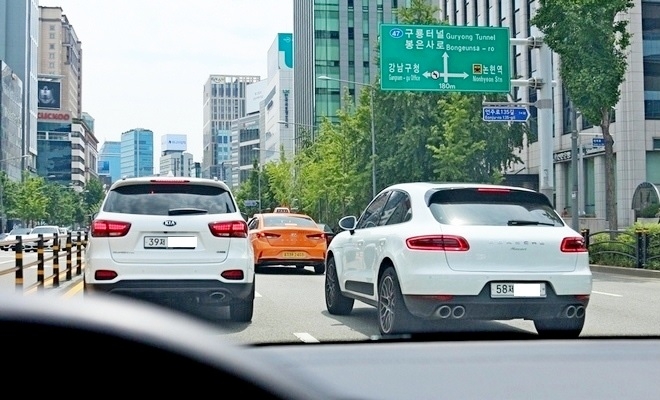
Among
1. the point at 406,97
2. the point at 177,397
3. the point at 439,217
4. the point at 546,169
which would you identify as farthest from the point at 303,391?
the point at 406,97

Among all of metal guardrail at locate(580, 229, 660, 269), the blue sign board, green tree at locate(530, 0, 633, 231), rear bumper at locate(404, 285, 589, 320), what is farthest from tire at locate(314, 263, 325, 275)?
rear bumper at locate(404, 285, 589, 320)

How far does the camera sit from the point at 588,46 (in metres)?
23.5

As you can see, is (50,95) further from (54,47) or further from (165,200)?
(165,200)

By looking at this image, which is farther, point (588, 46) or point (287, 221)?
point (588, 46)

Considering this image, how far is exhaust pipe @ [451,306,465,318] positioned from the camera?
7020 mm

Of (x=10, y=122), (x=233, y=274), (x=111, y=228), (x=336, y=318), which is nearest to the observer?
(x=111, y=228)

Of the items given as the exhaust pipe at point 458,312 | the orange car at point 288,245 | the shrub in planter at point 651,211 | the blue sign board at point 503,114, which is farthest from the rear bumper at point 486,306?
the shrub in planter at point 651,211

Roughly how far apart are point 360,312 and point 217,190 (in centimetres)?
257

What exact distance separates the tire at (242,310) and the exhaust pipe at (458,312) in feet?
8.28

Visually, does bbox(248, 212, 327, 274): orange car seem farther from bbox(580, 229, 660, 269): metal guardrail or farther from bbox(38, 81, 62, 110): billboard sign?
bbox(38, 81, 62, 110): billboard sign

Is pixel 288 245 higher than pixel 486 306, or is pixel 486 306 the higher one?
pixel 288 245

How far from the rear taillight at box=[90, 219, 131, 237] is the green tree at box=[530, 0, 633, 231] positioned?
17.4 m

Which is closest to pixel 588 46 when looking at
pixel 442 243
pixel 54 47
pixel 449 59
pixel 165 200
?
pixel 449 59

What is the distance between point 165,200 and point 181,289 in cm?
93
